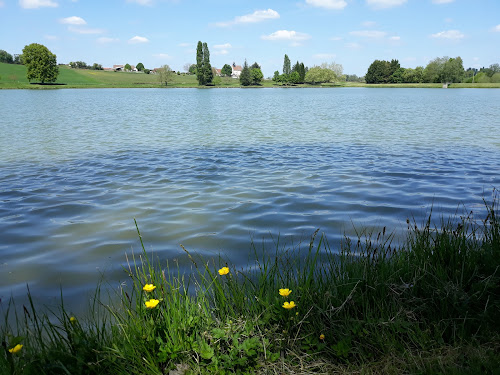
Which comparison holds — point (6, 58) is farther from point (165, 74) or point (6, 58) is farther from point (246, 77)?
point (246, 77)

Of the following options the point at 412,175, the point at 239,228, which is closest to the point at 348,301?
the point at 239,228

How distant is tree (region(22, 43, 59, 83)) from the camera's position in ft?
321

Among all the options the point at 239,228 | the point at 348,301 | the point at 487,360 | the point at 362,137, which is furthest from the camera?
the point at 362,137

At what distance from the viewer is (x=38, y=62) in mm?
97875

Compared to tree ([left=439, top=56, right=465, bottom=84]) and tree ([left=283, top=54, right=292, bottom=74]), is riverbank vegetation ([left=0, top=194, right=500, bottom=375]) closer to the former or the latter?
tree ([left=439, top=56, right=465, bottom=84])

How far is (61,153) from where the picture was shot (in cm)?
1299

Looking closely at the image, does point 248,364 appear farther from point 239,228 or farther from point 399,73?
point 399,73

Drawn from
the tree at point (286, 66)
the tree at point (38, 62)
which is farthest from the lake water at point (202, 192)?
the tree at point (286, 66)

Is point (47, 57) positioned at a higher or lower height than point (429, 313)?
higher

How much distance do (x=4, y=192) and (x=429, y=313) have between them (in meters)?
8.64

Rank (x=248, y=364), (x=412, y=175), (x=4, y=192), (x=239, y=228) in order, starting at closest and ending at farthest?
(x=248, y=364) < (x=239, y=228) < (x=4, y=192) < (x=412, y=175)

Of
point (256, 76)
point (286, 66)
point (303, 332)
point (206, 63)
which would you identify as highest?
point (286, 66)

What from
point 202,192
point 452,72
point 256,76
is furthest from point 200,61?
point 202,192

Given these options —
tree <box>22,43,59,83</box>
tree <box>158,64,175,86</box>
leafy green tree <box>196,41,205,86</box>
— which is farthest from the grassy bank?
leafy green tree <box>196,41,205,86</box>
